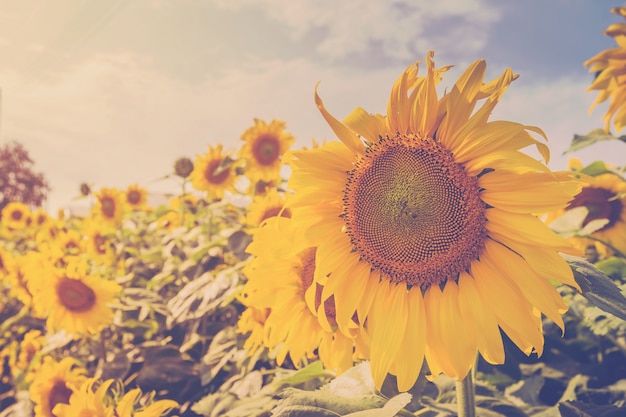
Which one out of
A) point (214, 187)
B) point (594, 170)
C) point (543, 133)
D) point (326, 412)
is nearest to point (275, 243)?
point (326, 412)

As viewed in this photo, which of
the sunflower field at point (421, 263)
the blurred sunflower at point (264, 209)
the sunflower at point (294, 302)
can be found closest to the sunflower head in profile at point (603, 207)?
the sunflower field at point (421, 263)

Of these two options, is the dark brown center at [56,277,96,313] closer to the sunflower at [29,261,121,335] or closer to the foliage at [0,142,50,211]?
the sunflower at [29,261,121,335]

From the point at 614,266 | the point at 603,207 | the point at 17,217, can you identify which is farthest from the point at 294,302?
the point at 17,217

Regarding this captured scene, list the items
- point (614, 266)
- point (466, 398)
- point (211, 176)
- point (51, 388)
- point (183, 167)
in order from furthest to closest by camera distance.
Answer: point (183, 167) → point (211, 176) → point (51, 388) → point (614, 266) → point (466, 398)

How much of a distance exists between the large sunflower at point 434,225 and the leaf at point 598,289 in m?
0.06

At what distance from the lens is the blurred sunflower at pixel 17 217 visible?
8.45 meters

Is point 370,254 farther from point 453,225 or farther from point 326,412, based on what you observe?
→ point 326,412

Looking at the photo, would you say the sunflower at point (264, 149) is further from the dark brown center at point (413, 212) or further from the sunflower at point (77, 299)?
the dark brown center at point (413, 212)

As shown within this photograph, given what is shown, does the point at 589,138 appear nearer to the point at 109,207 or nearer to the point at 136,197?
the point at 109,207

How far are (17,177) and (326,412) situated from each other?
2346 centimetres

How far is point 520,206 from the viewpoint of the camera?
1118 millimetres

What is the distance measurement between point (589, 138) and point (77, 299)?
2.94m

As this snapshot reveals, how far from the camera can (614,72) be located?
2.27 m

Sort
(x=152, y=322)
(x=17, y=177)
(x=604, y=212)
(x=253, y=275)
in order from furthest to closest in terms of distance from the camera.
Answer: (x=17, y=177) → (x=152, y=322) → (x=604, y=212) → (x=253, y=275)
